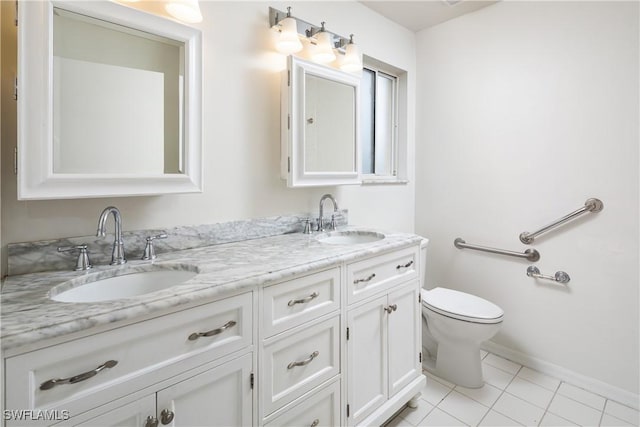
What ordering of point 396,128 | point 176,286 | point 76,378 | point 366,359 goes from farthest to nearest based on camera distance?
1. point 396,128
2. point 366,359
3. point 176,286
4. point 76,378

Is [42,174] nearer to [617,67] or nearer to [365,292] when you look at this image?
[365,292]

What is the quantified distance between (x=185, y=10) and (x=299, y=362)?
4.52 feet

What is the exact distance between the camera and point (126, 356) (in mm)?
754

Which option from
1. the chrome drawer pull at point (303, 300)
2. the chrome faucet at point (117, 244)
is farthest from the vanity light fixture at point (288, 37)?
the chrome drawer pull at point (303, 300)

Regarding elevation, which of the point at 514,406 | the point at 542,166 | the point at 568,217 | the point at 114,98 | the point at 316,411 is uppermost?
the point at 114,98

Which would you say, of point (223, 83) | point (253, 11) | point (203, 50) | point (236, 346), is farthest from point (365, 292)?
point (253, 11)

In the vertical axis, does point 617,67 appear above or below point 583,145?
above

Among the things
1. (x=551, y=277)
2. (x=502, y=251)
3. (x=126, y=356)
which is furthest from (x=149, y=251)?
(x=551, y=277)

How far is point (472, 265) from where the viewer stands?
2.28 m

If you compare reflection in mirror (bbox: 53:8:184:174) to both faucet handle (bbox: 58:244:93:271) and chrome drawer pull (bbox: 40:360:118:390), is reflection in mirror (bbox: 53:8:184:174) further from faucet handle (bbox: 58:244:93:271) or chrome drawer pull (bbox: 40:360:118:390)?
chrome drawer pull (bbox: 40:360:118:390)

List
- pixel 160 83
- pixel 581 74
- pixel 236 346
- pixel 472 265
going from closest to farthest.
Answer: pixel 236 346, pixel 160 83, pixel 581 74, pixel 472 265

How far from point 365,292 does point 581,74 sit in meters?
1.72

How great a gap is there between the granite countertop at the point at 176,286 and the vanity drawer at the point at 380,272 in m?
0.05

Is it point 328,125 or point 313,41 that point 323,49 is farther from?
point 328,125
